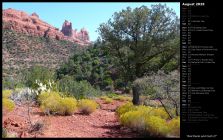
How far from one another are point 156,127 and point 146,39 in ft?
29.7

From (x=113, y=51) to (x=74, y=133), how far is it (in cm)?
1020

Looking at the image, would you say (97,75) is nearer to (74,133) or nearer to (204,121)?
(74,133)

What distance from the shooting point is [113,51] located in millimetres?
18375

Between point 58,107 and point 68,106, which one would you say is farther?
point 68,106

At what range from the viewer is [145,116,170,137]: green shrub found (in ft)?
25.8

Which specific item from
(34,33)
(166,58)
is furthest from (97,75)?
(34,33)

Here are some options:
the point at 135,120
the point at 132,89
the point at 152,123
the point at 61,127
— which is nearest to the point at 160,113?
the point at 135,120

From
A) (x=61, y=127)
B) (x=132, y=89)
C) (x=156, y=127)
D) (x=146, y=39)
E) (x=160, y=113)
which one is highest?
(x=146, y=39)

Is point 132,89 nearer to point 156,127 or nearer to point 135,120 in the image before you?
point 135,120

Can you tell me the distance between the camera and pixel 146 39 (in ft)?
54.9

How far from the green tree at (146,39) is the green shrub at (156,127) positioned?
813cm

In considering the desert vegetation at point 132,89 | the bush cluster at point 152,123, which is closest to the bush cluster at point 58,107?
the desert vegetation at point 132,89

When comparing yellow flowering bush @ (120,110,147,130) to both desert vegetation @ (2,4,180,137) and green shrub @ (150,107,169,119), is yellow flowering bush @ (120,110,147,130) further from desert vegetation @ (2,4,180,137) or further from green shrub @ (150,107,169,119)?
green shrub @ (150,107,169,119)

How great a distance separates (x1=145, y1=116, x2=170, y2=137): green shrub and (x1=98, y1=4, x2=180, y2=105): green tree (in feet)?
26.7
